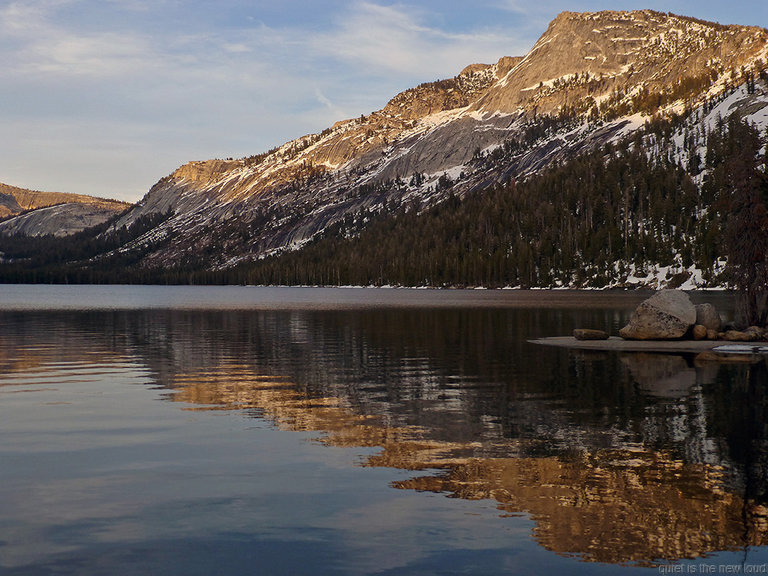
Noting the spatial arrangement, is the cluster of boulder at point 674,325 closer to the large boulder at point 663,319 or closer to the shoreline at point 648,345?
the large boulder at point 663,319

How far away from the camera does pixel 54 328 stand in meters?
66.4

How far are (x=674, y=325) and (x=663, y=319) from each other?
0.84m

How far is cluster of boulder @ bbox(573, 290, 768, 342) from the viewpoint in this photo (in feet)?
163

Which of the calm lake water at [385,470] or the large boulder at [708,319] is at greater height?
the large boulder at [708,319]

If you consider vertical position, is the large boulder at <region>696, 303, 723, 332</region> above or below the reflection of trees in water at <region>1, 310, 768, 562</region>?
above

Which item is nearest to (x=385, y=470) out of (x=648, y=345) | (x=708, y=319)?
(x=648, y=345)

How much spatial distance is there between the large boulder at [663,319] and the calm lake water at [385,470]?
13178 millimetres

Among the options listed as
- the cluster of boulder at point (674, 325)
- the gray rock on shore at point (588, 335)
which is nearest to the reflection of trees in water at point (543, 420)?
the gray rock on shore at point (588, 335)

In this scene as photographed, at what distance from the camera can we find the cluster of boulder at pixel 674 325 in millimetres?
49781

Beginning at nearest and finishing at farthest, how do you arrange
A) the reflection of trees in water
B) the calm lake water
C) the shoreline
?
the calm lake water < the reflection of trees in water < the shoreline

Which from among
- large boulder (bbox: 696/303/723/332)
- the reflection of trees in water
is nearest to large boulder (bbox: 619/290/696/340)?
large boulder (bbox: 696/303/723/332)

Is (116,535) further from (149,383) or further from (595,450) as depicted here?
(149,383)

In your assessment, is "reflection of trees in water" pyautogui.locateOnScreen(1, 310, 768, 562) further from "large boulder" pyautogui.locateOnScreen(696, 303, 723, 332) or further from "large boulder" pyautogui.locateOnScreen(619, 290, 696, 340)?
"large boulder" pyautogui.locateOnScreen(696, 303, 723, 332)

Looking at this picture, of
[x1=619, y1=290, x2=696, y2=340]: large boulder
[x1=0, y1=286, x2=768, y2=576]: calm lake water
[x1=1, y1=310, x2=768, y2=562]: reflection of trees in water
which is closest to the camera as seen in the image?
[x1=0, y1=286, x2=768, y2=576]: calm lake water
